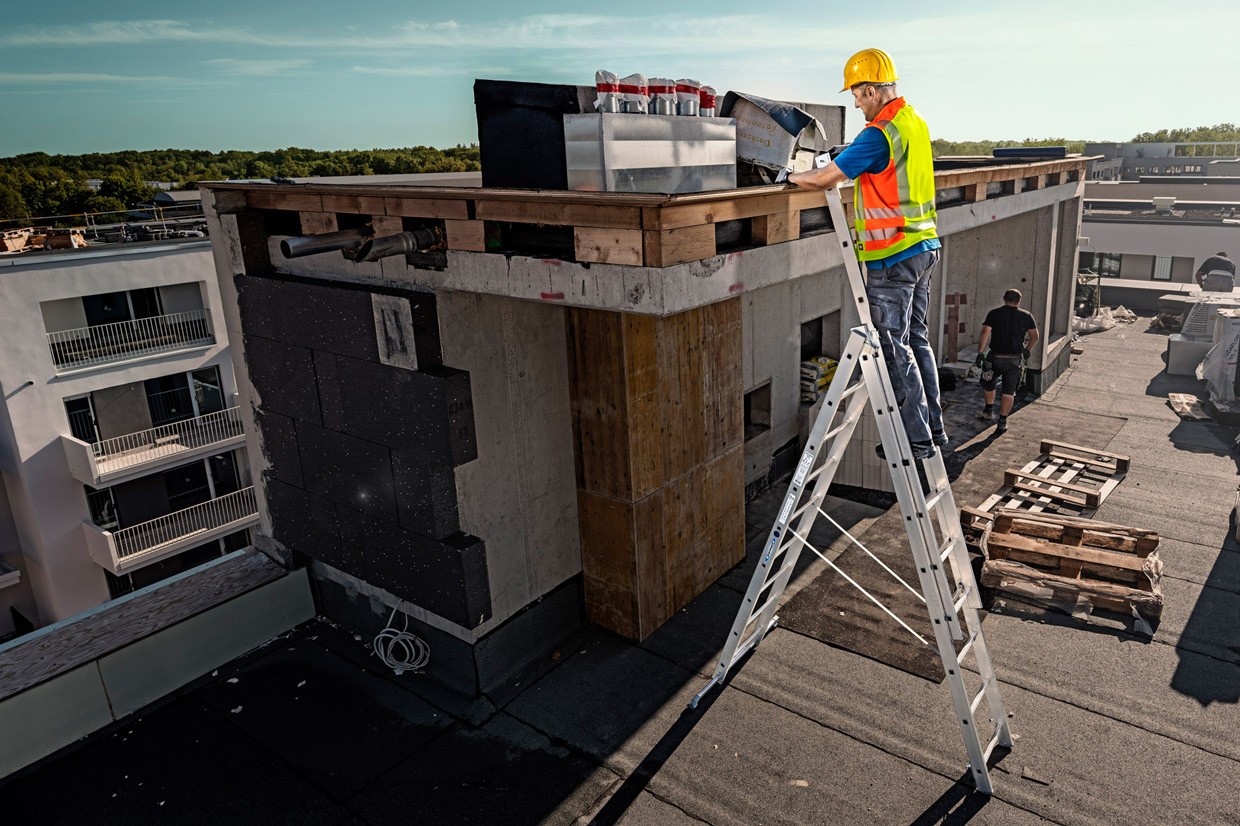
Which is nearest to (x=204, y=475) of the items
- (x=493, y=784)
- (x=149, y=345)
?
(x=149, y=345)

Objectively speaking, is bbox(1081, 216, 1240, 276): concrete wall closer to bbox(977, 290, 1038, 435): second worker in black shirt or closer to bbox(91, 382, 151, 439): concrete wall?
bbox(977, 290, 1038, 435): second worker in black shirt

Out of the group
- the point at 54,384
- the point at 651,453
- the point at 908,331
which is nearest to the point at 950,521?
the point at 908,331

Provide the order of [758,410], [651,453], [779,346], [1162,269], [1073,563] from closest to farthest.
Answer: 1. [651,453]
2. [1073,563]
3. [779,346]
4. [758,410]
5. [1162,269]

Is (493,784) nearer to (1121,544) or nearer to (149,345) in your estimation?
(1121,544)

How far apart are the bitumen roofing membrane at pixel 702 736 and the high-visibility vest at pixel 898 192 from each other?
11.5 ft

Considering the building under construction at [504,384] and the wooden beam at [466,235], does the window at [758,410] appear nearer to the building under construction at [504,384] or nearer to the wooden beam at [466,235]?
the building under construction at [504,384]

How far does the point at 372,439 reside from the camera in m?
6.60

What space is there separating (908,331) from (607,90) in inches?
99.3

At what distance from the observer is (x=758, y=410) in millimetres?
10414

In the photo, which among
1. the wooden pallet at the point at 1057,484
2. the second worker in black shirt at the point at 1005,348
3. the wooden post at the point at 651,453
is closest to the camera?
the wooden post at the point at 651,453

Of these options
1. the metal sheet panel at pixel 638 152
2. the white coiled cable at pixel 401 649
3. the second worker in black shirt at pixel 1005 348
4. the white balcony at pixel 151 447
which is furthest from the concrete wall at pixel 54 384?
the second worker in black shirt at pixel 1005 348

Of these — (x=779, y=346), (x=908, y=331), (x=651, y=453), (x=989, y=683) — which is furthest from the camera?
(x=779, y=346)

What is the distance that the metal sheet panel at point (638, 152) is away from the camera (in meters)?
5.05

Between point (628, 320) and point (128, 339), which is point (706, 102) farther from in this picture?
point (128, 339)
